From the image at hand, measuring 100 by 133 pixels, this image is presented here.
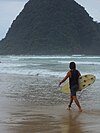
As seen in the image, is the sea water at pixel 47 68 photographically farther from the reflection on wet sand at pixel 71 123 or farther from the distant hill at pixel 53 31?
the distant hill at pixel 53 31

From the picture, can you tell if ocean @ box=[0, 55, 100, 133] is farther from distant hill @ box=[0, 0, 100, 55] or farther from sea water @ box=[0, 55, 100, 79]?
distant hill @ box=[0, 0, 100, 55]

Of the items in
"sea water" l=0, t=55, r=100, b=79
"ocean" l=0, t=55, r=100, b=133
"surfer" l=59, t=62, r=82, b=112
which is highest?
"surfer" l=59, t=62, r=82, b=112

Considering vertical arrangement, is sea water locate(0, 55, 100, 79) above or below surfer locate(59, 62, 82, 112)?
below

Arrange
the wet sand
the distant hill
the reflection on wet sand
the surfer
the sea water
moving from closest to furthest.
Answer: the reflection on wet sand < the wet sand < the surfer < the sea water < the distant hill

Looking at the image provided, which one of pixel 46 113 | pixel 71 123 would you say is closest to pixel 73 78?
pixel 46 113

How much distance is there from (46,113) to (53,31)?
126 m

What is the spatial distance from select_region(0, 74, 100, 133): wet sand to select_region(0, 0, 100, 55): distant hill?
362 feet

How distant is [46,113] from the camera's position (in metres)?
9.87

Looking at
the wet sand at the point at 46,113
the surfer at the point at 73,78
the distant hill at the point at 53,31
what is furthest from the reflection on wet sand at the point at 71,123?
the distant hill at the point at 53,31

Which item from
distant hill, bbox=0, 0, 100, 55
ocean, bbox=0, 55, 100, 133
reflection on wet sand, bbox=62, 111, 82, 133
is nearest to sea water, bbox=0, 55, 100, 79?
ocean, bbox=0, 55, 100, 133

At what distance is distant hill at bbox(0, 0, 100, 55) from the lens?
12925 centimetres

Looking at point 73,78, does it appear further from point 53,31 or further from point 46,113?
point 53,31

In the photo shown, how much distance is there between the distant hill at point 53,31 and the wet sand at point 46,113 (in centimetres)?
11033

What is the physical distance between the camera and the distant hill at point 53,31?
129m
